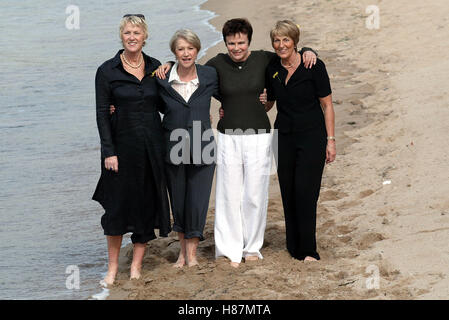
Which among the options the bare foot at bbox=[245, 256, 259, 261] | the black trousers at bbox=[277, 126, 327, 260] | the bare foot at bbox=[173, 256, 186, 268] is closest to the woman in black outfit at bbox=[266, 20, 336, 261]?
the black trousers at bbox=[277, 126, 327, 260]

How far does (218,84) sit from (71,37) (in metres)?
11.5

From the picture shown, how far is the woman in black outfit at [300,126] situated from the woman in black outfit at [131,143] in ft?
2.74

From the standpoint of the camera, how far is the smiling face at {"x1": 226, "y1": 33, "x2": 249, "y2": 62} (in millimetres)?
5223

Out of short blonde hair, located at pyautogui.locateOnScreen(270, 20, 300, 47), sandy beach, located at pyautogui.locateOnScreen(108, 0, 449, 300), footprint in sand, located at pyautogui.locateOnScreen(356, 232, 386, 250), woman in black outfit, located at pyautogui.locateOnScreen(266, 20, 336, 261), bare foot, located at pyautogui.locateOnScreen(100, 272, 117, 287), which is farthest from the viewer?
footprint in sand, located at pyautogui.locateOnScreen(356, 232, 386, 250)

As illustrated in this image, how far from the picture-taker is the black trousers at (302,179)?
5363 millimetres

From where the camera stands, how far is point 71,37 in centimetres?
1628

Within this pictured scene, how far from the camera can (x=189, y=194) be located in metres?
5.46

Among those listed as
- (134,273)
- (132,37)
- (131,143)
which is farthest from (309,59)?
(134,273)

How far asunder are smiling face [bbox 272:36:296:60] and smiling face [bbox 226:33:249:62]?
199 millimetres

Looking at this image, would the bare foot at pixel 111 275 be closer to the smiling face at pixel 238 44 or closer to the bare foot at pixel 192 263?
the bare foot at pixel 192 263

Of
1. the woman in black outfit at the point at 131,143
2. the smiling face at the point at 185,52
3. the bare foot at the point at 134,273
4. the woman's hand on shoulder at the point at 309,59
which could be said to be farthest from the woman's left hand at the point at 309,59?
the bare foot at the point at 134,273

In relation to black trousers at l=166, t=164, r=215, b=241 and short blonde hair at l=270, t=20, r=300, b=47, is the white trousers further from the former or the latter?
short blonde hair at l=270, t=20, r=300, b=47

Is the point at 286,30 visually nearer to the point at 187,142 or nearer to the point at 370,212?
the point at 187,142

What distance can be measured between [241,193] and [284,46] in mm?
1072
